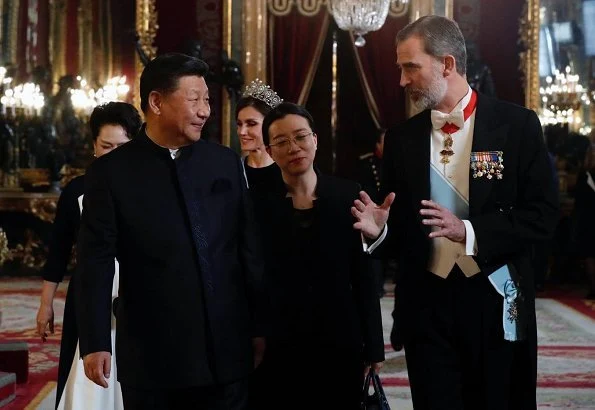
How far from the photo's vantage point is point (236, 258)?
9.53 feet

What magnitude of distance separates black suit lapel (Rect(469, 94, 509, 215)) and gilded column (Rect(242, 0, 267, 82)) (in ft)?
→ 28.3

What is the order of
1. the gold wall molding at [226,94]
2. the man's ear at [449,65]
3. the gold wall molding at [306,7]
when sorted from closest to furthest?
the man's ear at [449,65] < the gold wall molding at [226,94] < the gold wall molding at [306,7]

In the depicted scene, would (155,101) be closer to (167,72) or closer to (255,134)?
(167,72)

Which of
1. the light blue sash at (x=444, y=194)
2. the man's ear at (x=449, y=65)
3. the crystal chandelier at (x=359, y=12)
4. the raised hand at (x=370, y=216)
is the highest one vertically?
the crystal chandelier at (x=359, y=12)

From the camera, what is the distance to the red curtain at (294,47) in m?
11.8

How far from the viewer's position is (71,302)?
3701mm

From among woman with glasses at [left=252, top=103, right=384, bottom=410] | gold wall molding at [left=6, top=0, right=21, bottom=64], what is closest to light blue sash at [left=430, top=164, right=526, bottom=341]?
woman with glasses at [left=252, top=103, right=384, bottom=410]

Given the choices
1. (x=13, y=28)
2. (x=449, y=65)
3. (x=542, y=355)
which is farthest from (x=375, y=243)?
(x=13, y=28)

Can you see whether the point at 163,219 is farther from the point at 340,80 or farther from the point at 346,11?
the point at 340,80

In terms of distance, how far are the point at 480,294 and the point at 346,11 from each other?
7.20 metres

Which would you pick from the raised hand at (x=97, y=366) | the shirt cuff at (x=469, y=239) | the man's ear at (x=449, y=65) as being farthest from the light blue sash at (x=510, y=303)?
the raised hand at (x=97, y=366)

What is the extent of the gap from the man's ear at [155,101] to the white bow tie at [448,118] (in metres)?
0.82

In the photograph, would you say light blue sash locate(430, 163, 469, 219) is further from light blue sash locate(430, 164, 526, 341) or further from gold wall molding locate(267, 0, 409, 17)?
gold wall molding locate(267, 0, 409, 17)

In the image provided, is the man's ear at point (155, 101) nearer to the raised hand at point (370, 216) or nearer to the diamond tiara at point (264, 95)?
the raised hand at point (370, 216)
